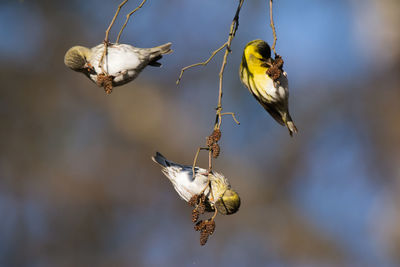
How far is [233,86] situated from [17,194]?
9.37ft

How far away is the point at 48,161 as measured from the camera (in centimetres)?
659

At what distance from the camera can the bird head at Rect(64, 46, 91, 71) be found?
5.96 ft

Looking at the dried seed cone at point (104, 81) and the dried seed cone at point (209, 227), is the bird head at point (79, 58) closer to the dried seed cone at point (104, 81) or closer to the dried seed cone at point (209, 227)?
the dried seed cone at point (104, 81)

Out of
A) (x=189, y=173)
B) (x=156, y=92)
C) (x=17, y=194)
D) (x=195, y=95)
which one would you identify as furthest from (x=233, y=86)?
(x=189, y=173)

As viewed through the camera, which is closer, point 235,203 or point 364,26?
point 235,203

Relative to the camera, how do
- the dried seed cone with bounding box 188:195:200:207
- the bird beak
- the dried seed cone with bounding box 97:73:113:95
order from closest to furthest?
the dried seed cone with bounding box 188:195:200:207 < the dried seed cone with bounding box 97:73:113:95 < the bird beak

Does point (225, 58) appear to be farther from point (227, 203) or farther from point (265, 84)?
point (227, 203)

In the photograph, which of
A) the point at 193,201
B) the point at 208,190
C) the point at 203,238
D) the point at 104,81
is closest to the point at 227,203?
the point at 208,190

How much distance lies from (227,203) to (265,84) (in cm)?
45

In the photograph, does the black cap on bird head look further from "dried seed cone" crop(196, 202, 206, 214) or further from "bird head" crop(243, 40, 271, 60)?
"dried seed cone" crop(196, 202, 206, 214)

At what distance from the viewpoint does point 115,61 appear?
172 centimetres

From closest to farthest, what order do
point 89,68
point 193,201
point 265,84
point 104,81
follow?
1. point 193,201
2. point 104,81
3. point 89,68
4. point 265,84

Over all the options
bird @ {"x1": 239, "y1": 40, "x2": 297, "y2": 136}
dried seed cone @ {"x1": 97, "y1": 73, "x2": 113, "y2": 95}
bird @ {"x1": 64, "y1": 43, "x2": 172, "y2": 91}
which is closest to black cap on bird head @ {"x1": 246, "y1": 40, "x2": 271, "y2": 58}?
bird @ {"x1": 239, "y1": 40, "x2": 297, "y2": 136}

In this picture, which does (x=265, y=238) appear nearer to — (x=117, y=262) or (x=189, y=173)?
(x=117, y=262)
